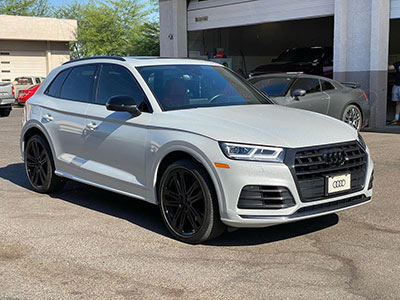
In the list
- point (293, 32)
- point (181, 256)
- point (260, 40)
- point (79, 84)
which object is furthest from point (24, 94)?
point (181, 256)

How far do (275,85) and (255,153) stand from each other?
7.02 m

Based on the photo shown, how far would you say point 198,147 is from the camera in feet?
15.6

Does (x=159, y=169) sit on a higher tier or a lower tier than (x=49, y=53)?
lower

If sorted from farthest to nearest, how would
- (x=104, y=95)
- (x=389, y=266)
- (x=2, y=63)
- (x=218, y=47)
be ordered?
(x=2, y=63) → (x=218, y=47) → (x=104, y=95) → (x=389, y=266)

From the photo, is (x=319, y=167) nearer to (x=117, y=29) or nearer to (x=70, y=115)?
(x=70, y=115)

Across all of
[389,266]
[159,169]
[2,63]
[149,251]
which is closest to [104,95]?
[159,169]

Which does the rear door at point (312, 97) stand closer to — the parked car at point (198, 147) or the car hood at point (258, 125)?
the parked car at point (198, 147)

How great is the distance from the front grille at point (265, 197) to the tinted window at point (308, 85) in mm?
6953

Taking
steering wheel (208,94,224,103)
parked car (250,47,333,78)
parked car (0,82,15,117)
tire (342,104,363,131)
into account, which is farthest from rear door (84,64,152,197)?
parked car (0,82,15,117)

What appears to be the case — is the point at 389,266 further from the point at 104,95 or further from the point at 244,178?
the point at 104,95

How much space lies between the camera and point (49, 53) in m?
38.2

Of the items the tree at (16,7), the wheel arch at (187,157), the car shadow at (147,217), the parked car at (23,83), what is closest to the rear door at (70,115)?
the car shadow at (147,217)

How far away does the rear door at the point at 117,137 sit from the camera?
5.42m

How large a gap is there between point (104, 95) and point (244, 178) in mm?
2304
